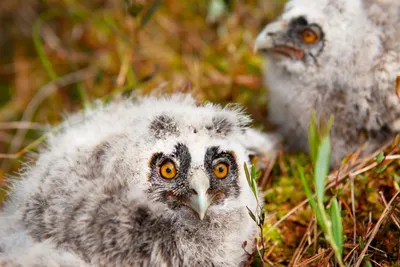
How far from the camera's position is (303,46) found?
345 centimetres

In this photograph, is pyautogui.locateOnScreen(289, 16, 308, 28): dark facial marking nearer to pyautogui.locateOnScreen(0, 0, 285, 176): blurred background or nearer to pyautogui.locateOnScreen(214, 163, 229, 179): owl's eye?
pyautogui.locateOnScreen(0, 0, 285, 176): blurred background

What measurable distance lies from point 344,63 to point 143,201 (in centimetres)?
173

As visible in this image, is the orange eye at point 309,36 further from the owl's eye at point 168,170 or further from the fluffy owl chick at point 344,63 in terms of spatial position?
the owl's eye at point 168,170

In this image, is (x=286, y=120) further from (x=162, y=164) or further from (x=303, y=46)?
(x=162, y=164)

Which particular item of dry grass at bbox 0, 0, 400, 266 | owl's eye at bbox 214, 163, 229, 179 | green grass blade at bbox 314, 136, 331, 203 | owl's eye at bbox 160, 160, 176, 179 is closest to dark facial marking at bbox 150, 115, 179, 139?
owl's eye at bbox 160, 160, 176, 179

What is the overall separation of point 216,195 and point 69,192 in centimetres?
69

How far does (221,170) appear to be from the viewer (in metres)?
2.41

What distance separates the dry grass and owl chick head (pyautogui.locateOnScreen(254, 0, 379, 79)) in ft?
2.06

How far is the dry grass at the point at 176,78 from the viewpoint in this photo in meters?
2.88

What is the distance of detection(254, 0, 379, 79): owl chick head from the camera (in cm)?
329

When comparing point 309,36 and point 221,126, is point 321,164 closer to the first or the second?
point 221,126

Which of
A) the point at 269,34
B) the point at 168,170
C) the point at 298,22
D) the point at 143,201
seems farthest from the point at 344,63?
the point at 143,201

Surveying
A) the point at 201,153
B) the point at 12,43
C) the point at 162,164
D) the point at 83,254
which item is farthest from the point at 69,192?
the point at 12,43

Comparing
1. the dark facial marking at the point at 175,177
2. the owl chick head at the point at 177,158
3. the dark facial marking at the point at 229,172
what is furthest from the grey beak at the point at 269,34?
the dark facial marking at the point at 175,177
